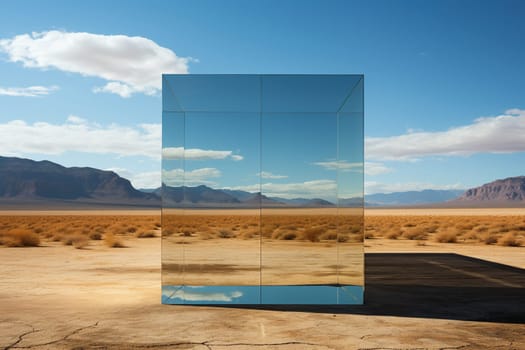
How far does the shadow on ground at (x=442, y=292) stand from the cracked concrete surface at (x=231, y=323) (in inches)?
1.4

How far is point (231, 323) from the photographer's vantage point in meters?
7.79

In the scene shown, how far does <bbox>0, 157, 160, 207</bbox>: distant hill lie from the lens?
564ft

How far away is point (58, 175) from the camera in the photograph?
188750 mm

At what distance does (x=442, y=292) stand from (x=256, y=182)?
172 inches

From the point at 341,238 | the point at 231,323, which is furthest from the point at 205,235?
the point at 341,238

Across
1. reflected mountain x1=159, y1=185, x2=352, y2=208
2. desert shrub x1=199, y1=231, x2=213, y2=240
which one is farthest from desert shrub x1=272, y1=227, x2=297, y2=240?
desert shrub x1=199, y1=231, x2=213, y2=240

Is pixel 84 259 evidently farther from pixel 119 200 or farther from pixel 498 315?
pixel 119 200

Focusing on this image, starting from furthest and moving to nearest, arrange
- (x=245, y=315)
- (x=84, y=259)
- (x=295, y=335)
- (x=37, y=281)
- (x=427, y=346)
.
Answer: (x=84, y=259), (x=37, y=281), (x=245, y=315), (x=295, y=335), (x=427, y=346)

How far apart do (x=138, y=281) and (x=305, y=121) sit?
5469 millimetres

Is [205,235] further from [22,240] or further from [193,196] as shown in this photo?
[22,240]

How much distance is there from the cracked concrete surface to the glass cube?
757mm

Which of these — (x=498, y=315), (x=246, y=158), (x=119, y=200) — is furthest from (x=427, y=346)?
(x=119, y=200)

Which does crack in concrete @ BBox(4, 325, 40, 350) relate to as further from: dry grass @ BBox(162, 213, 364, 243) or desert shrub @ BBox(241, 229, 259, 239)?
desert shrub @ BBox(241, 229, 259, 239)

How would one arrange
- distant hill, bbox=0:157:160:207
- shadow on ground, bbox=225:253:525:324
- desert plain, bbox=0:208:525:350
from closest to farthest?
1. desert plain, bbox=0:208:525:350
2. shadow on ground, bbox=225:253:525:324
3. distant hill, bbox=0:157:160:207
